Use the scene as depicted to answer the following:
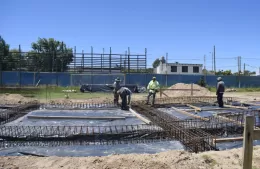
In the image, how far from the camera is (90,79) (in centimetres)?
2433

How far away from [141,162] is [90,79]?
66.2 ft

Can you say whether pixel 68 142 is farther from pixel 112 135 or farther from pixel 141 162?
pixel 141 162

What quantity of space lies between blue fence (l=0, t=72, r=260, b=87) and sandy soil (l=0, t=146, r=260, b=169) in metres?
18.4

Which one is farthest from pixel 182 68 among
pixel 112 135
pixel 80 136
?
pixel 80 136

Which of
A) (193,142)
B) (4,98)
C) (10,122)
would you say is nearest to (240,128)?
(193,142)

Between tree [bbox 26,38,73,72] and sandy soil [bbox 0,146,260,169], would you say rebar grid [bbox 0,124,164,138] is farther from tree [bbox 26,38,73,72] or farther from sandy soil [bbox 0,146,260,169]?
tree [bbox 26,38,73,72]

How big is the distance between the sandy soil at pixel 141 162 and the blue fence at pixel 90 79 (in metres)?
18.4

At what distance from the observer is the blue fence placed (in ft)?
80.0

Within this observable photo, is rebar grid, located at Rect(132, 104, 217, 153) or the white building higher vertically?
the white building

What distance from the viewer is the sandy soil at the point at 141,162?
442 centimetres

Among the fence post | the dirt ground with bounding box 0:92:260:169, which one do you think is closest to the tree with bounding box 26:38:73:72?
the dirt ground with bounding box 0:92:260:169

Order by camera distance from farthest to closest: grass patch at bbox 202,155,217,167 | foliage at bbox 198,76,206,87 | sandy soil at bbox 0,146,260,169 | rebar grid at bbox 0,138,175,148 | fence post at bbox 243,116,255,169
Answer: foliage at bbox 198,76,206,87
rebar grid at bbox 0,138,175,148
grass patch at bbox 202,155,217,167
sandy soil at bbox 0,146,260,169
fence post at bbox 243,116,255,169

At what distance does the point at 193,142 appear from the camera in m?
5.75

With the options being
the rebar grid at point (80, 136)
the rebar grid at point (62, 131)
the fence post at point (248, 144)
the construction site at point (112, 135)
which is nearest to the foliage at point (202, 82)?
the construction site at point (112, 135)
